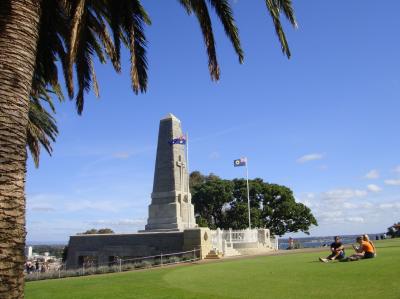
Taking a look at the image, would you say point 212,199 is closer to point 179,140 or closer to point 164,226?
point 164,226

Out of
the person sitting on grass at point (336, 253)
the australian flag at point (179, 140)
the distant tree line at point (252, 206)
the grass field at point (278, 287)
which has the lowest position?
the grass field at point (278, 287)

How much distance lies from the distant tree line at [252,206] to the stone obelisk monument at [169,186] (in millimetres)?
17672

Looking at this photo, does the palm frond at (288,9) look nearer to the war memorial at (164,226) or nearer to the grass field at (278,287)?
the grass field at (278,287)

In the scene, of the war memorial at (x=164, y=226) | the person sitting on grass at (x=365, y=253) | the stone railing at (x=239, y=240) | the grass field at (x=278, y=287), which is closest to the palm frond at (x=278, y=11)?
the grass field at (x=278, y=287)

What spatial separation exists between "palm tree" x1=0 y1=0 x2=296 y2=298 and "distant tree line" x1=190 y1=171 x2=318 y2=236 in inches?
1516

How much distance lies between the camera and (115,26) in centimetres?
958

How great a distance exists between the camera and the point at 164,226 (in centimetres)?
3359

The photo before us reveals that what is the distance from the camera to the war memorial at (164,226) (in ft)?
104

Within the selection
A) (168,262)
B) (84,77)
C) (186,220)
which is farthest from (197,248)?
(84,77)

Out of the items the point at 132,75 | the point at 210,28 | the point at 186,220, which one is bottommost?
the point at 186,220

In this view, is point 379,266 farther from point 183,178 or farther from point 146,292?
point 183,178

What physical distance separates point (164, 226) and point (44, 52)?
2459 centimetres

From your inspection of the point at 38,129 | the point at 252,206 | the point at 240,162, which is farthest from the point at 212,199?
the point at 38,129

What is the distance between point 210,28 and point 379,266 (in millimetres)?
8195
